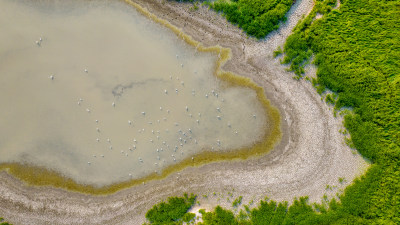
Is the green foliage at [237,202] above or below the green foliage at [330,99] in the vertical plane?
below

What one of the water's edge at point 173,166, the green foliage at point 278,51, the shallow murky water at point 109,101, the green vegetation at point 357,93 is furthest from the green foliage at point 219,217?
the green foliage at point 278,51

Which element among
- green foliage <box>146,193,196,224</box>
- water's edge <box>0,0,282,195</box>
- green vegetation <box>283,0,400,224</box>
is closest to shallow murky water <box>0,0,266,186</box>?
water's edge <box>0,0,282,195</box>

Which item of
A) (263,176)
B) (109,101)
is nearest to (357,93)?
(263,176)

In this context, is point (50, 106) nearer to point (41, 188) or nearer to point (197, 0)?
point (41, 188)

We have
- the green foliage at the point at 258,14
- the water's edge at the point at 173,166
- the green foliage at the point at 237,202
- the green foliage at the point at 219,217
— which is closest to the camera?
the green foliage at the point at 219,217

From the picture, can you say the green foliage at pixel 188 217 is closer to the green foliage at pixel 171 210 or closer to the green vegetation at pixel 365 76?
the green foliage at pixel 171 210

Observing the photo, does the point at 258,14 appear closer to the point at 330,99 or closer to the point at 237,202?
the point at 330,99

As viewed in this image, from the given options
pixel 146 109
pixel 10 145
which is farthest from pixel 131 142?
pixel 10 145
